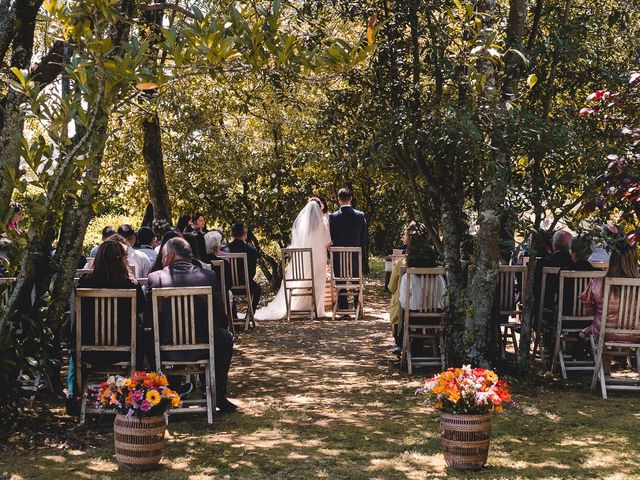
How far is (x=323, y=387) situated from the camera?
9070mm

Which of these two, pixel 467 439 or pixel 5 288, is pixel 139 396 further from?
pixel 467 439

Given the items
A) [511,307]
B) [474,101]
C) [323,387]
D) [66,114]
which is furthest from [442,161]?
[66,114]

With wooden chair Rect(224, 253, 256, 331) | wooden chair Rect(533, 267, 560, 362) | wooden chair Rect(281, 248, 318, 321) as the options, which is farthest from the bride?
wooden chair Rect(533, 267, 560, 362)

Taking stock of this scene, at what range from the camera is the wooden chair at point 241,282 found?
13.3 metres

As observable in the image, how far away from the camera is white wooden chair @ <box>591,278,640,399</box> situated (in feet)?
26.9

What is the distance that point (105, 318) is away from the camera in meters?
7.48

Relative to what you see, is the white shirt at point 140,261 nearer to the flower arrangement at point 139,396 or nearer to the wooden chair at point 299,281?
the wooden chair at point 299,281

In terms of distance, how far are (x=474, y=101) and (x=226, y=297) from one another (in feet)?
17.3

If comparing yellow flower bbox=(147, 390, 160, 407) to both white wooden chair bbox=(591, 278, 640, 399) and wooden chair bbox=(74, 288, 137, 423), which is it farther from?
white wooden chair bbox=(591, 278, 640, 399)

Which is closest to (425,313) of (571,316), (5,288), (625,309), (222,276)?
(571,316)

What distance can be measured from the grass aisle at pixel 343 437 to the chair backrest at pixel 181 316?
25.7 inches

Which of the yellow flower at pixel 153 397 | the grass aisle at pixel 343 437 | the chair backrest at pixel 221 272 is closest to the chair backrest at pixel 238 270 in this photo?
the chair backrest at pixel 221 272

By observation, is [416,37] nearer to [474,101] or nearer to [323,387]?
[474,101]

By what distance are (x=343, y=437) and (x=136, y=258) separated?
4307 millimetres
